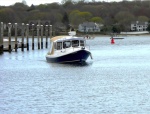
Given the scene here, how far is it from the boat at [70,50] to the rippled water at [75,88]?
135 centimetres

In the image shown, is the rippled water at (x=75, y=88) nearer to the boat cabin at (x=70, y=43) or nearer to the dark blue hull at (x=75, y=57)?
the dark blue hull at (x=75, y=57)

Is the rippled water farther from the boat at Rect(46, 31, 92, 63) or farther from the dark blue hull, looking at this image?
the boat at Rect(46, 31, 92, 63)

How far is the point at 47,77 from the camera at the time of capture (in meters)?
61.7

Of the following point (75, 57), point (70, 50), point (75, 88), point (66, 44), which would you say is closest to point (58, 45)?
point (66, 44)

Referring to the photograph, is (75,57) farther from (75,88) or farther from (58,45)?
(75,88)

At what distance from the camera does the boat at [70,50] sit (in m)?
74.9


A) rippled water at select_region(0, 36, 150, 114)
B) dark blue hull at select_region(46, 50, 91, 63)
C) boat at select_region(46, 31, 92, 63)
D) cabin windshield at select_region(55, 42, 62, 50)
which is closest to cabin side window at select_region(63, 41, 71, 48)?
boat at select_region(46, 31, 92, 63)

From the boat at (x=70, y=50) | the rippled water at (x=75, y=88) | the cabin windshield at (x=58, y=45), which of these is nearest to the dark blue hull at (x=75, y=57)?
the boat at (x=70, y=50)

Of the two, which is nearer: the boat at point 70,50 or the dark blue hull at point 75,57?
the dark blue hull at point 75,57

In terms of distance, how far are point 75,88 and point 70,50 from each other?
2390 centimetres

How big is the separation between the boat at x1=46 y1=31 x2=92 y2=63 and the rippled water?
135cm

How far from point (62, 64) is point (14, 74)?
10788mm

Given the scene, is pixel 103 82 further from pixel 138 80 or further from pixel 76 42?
pixel 76 42

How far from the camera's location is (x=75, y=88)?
51.6m
